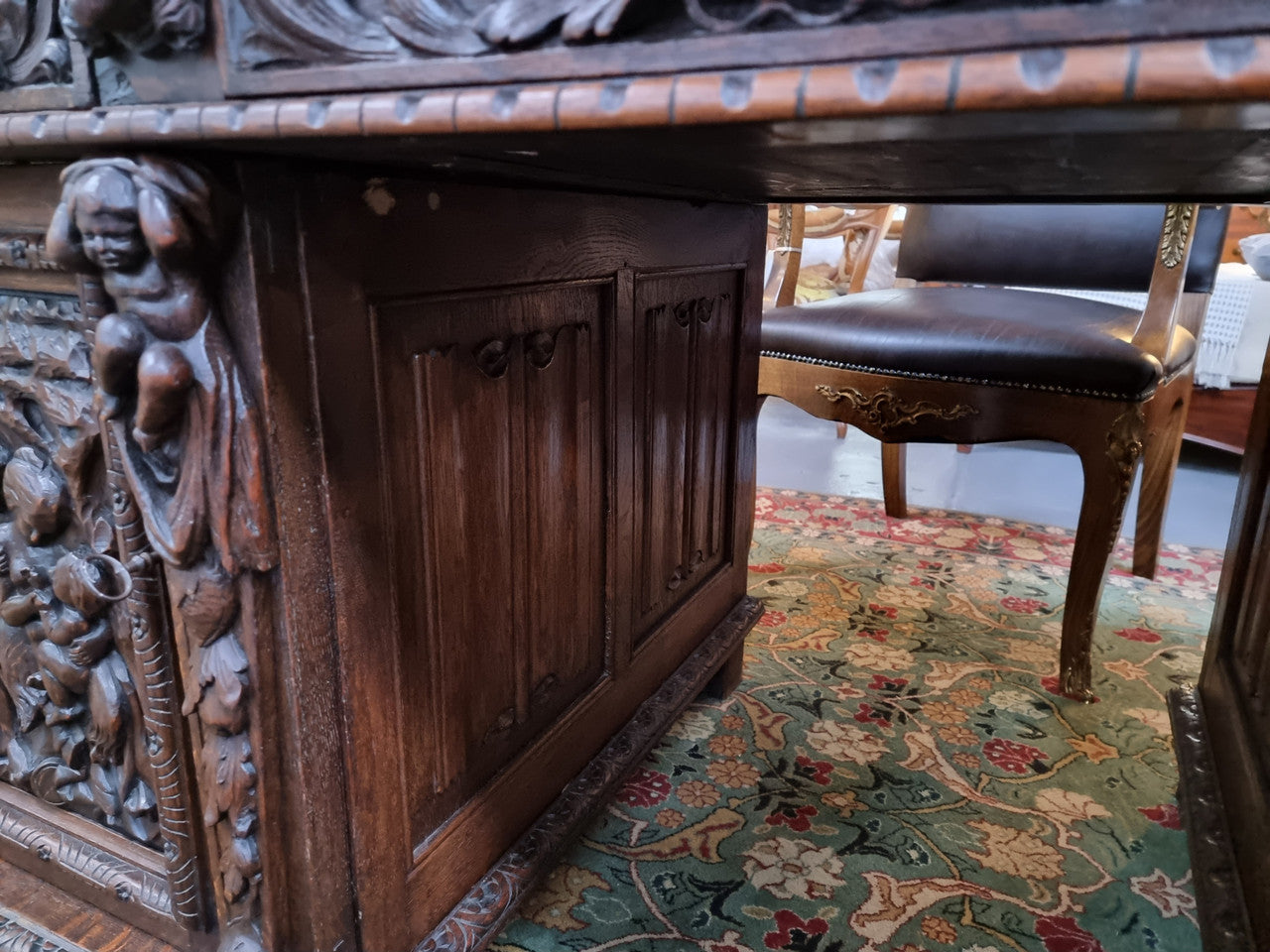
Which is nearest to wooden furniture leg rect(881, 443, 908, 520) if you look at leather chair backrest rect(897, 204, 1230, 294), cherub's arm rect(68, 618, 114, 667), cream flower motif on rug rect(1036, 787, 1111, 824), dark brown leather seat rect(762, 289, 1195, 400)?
leather chair backrest rect(897, 204, 1230, 294)

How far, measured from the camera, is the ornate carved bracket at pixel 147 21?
1.26 feet

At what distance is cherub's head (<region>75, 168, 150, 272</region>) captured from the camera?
1.35ft

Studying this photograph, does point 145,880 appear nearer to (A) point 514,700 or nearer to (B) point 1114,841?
(A) point 514,700

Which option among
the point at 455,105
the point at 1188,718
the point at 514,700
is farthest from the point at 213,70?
the point at 1188,718

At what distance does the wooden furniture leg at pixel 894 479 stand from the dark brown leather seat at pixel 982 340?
51 centimetres

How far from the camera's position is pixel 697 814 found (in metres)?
0.94

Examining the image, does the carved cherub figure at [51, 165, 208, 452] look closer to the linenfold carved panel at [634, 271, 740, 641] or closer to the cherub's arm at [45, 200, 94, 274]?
the cherub's arm at [45, 200, 94, 274]

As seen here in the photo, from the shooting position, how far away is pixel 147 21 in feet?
1.29

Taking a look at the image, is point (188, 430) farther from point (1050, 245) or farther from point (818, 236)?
point (818, 236)

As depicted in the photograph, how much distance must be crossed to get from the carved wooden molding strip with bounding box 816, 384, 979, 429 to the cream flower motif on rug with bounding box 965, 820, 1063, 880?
0.57 meters

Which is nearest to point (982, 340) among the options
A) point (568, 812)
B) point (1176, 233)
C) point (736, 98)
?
point (1176, 233)

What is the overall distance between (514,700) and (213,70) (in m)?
0.51

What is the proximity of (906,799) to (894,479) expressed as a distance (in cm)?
115

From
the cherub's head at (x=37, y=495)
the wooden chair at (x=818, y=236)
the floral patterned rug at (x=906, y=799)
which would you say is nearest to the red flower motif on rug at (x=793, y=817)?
the floral patterned rug at (x=906, y=799)
